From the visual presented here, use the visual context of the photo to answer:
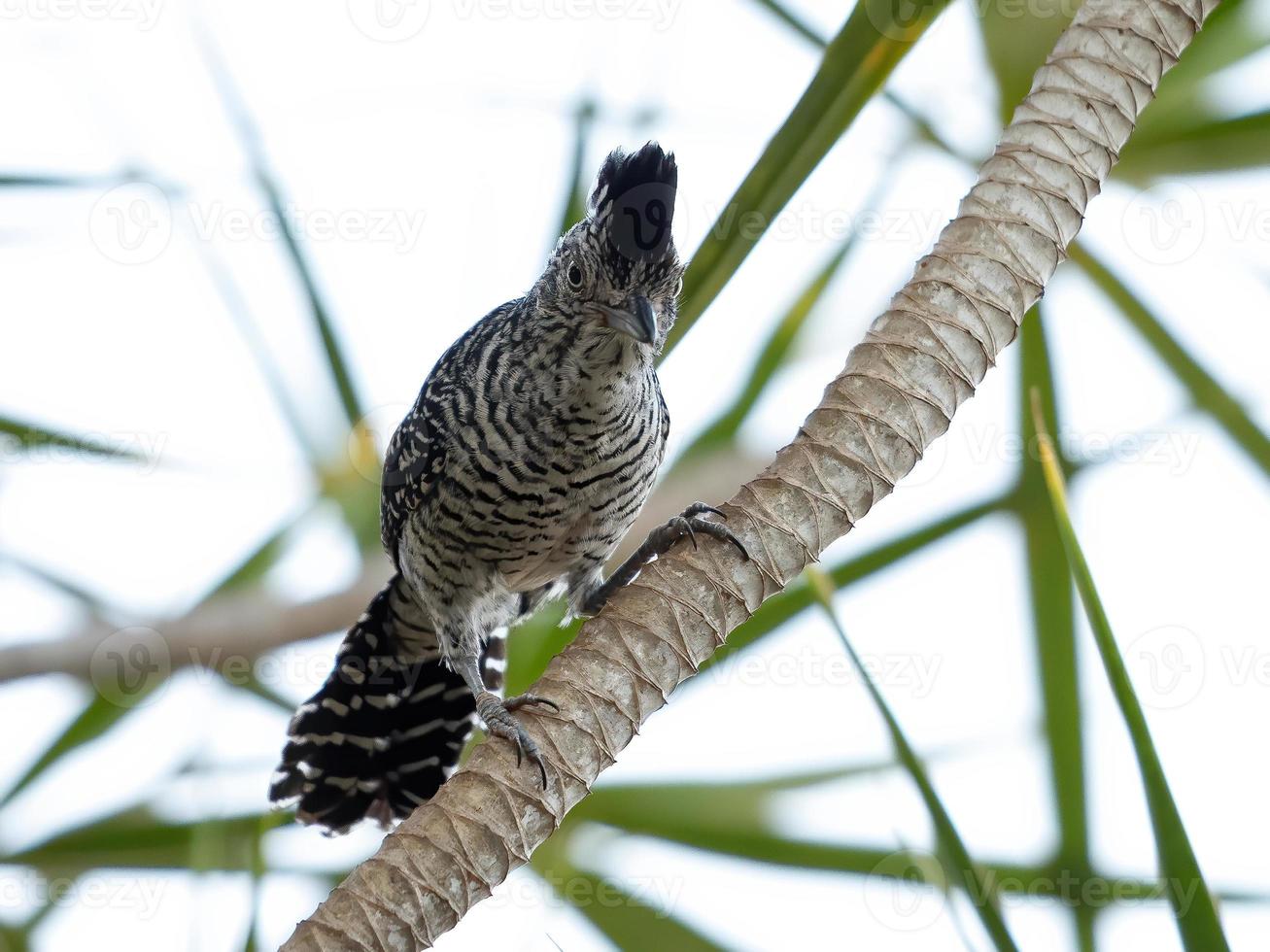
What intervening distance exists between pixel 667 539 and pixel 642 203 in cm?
72

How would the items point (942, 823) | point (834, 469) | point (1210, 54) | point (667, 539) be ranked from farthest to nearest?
point (1210, 54) < point (667, 539) < point (834, 469) < point (942, 823)

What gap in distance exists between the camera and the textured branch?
71.9 inches

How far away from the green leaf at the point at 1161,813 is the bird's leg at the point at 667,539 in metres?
0.63

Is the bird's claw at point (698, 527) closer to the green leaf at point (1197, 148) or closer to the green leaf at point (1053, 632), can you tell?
the green leaf at point (1053, 632)

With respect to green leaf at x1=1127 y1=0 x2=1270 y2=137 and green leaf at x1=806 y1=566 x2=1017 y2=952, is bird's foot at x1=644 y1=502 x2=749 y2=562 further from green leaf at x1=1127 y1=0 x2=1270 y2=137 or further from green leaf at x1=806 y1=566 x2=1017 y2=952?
green leaf at x1=1127 y1=0 x2=1270 y2=137

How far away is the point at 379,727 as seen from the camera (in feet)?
11.4

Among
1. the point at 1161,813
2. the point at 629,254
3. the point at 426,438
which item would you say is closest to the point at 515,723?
the point at 1161,813

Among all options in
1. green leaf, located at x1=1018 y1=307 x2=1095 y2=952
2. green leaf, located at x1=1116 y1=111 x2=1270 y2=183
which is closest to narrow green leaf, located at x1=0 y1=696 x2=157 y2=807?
green leaf, located at x1=1018 y1=307 x2=1095 y2=952

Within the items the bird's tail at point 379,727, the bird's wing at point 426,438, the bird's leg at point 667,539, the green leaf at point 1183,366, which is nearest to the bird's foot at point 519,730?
the bird's leg at point 667,539

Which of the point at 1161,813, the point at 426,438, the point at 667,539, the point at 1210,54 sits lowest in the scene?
the point at 1161,813

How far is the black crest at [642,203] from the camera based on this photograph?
2.45 metres

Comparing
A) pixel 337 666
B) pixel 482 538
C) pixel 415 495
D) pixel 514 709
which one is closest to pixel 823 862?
pixel 514 709

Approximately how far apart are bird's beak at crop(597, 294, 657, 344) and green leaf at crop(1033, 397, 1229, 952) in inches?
44.1

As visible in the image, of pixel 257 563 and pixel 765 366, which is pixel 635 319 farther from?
pixel 257 563
